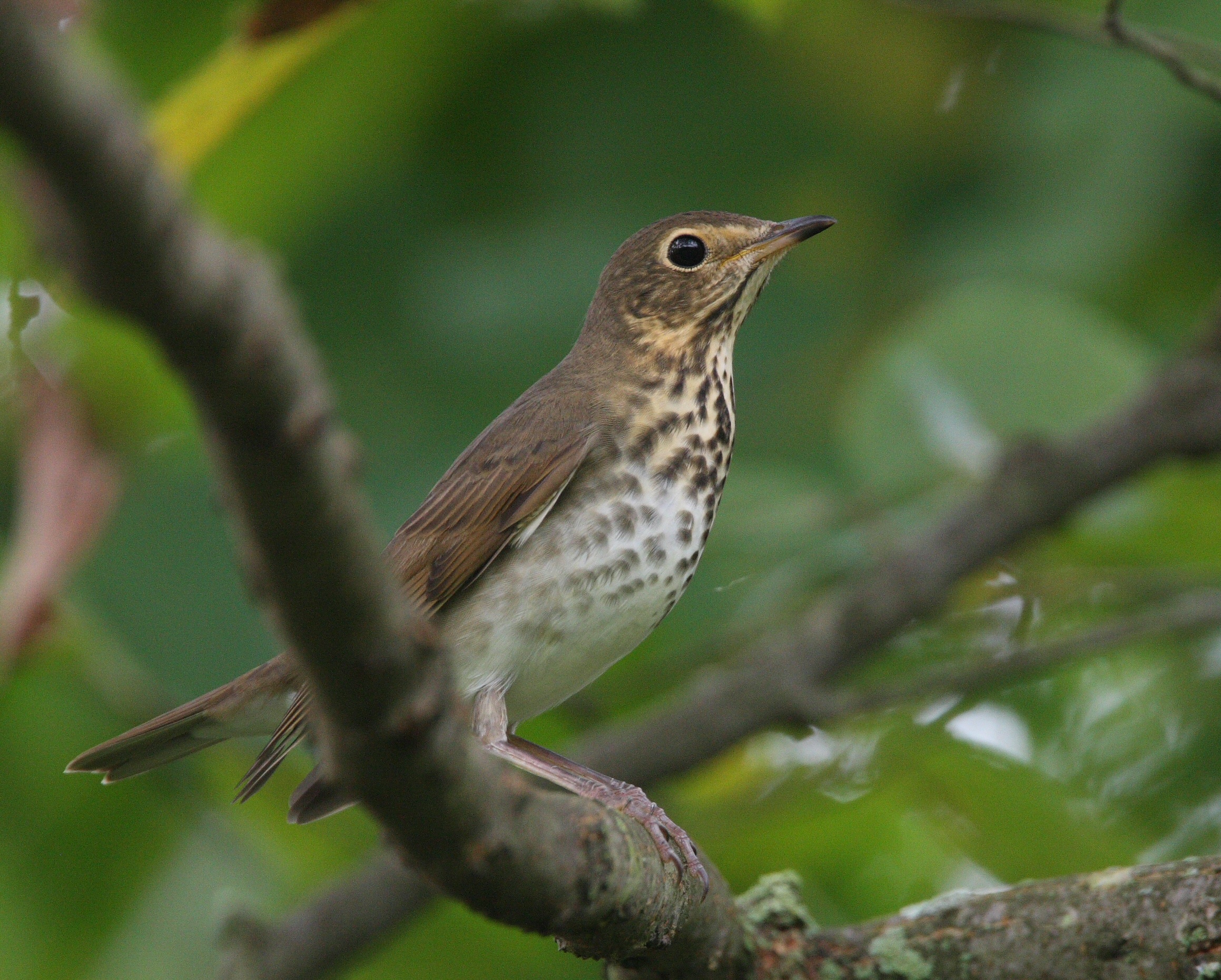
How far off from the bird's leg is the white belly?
8cm

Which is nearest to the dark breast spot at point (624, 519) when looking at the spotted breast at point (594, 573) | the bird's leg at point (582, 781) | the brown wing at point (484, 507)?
the spotted breast at point (594, 573)

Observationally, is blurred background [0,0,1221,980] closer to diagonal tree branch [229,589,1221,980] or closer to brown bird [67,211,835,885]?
diagonal tree branch [229,589,1221,980]

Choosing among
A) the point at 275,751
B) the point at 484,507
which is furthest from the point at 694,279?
the point at 275,751

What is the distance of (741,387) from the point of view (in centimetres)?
513

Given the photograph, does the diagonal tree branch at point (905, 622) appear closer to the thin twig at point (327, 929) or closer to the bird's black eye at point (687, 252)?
the thin twig at point (327, 929)

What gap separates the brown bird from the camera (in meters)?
3.51

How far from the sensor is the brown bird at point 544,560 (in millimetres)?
3514

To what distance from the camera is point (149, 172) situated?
1.06 m

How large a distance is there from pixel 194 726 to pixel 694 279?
6.07ft

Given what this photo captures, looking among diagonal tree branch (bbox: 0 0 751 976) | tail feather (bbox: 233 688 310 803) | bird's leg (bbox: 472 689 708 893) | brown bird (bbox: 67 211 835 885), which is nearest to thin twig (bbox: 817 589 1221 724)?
brown bird (bbox: 67 211 835 885)

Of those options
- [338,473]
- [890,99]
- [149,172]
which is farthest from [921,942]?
[890,99]

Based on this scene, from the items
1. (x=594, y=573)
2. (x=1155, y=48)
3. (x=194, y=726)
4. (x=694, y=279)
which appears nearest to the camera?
(x=1155, y=48)

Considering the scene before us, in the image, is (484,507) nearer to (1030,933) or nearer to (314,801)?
(314,801)

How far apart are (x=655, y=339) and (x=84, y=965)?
2984 mm
